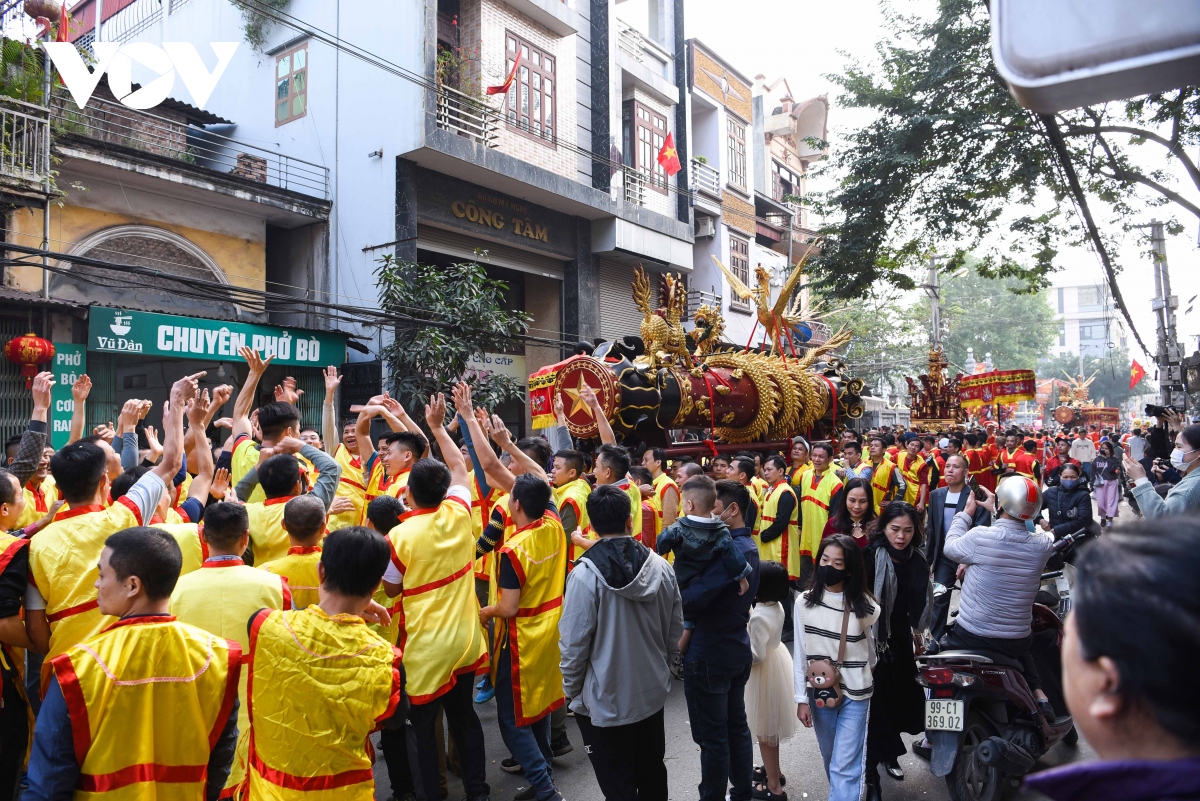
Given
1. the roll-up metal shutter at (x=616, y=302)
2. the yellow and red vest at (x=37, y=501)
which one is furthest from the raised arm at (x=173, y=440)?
the roll-up metal shutter at (x=616, y=302)

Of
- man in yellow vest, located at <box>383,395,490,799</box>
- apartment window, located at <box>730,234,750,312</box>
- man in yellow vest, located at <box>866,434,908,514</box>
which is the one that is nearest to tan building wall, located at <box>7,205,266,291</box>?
man in yellow vest, located at <box>383,395,490,799</box>

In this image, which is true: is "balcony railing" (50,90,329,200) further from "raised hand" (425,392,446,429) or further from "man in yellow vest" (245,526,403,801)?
"man in yellow vest" (245,526,403,801)

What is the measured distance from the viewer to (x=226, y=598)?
315 cm

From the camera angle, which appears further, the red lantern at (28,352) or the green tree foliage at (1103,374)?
the green tree foliage at (1103,374)

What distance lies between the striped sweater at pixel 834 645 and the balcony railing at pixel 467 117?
40.1ft

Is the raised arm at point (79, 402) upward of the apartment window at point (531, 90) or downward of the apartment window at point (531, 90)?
downward

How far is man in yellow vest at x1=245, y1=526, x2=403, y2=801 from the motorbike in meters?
2.72

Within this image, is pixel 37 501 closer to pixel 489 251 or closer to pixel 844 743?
pixel 844 743

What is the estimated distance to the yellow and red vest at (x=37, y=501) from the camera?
4547mm

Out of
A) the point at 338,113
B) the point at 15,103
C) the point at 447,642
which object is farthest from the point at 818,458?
the point at 338,113

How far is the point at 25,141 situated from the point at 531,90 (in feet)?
30.1

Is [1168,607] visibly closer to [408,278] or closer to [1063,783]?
[1063,783]

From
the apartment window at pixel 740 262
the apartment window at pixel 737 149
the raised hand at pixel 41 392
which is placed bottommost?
the raised hand at pixel 41 392

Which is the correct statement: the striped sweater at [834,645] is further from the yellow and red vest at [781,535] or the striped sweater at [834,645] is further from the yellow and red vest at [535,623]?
the yellow and red vest at [781,535]
